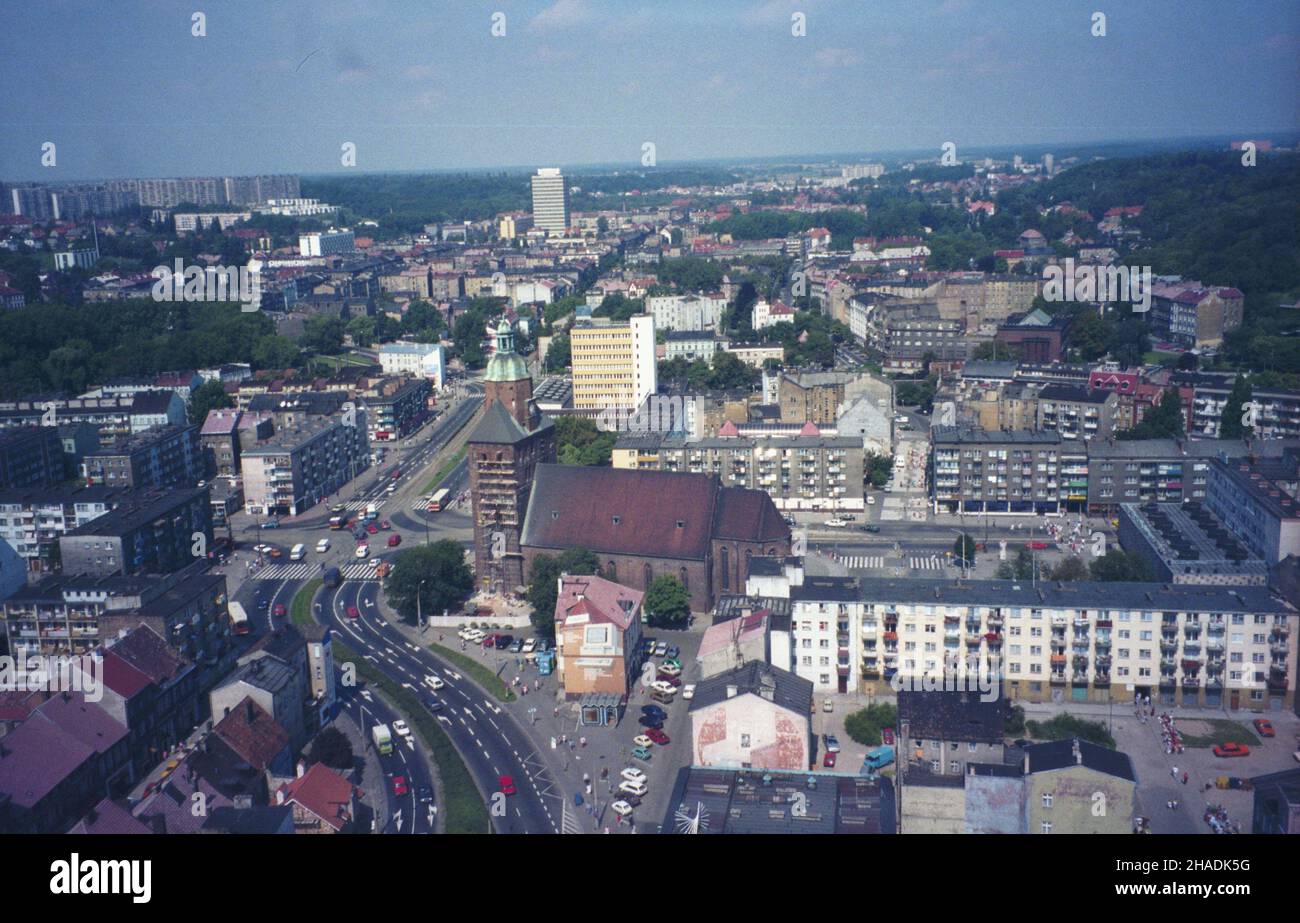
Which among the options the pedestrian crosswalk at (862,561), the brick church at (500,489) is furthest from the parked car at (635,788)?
the pedestrian crosswalk at (862,561)

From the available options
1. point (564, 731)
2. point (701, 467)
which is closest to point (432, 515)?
point (701, 467)

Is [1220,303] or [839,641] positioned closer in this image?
[839,641]

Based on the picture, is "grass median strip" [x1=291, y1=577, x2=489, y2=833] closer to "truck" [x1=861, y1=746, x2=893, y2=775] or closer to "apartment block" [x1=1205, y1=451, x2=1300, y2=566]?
"truck" [x1=861, y1=746, x2=893, y2=775]

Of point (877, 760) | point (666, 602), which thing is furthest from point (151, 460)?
point (877, 760)

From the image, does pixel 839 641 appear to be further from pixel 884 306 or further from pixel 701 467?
pixel 884 306

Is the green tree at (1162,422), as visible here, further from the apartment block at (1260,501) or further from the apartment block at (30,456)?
the apartment block at (30,456)

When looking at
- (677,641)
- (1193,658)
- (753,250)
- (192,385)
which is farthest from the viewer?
(753,250)

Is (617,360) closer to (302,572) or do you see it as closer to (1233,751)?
(302,572)
